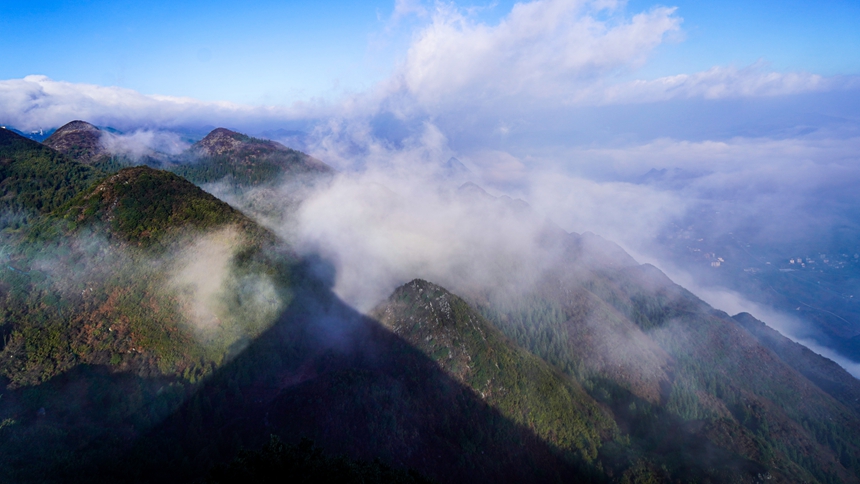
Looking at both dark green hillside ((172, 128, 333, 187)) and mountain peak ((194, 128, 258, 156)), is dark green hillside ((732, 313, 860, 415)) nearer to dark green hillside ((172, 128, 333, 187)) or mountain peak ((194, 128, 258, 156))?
dark green hillside ((172, 128, 333, 187))

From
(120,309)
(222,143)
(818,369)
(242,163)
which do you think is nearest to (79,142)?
(222,143)

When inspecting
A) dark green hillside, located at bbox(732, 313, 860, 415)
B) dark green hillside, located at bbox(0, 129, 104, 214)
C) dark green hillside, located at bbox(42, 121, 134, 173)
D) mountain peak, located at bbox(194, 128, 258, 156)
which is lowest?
dark green hillside, located at bbox(732, 313, 860, 415)

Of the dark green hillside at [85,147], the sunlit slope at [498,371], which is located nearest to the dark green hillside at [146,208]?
the sunlit slope at [498,371]

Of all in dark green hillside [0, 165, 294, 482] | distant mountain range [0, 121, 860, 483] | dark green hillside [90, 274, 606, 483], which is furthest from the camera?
dark green hillside [90, 274, 606, 483]

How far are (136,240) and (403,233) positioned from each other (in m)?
84.2

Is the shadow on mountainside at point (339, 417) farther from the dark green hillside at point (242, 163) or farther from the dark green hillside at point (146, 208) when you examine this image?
the dark green hillside at point (242, 163)

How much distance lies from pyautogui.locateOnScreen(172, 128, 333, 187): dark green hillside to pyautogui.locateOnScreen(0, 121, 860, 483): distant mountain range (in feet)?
157

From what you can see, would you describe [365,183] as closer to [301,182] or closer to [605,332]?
[301,182]

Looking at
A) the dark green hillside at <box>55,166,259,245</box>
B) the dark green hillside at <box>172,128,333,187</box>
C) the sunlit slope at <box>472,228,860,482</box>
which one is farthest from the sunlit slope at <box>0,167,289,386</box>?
the dark green hillside at <box>172,128,333,187</box>

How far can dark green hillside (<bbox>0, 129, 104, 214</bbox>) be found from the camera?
78688 millimetres

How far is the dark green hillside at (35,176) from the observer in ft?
258

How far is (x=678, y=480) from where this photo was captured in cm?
5262

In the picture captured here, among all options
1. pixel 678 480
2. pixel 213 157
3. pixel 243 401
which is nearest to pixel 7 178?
pixel 213 157

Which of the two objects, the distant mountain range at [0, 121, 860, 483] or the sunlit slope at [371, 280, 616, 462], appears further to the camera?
the sunlit slope at [371, 280, 616, 462]
